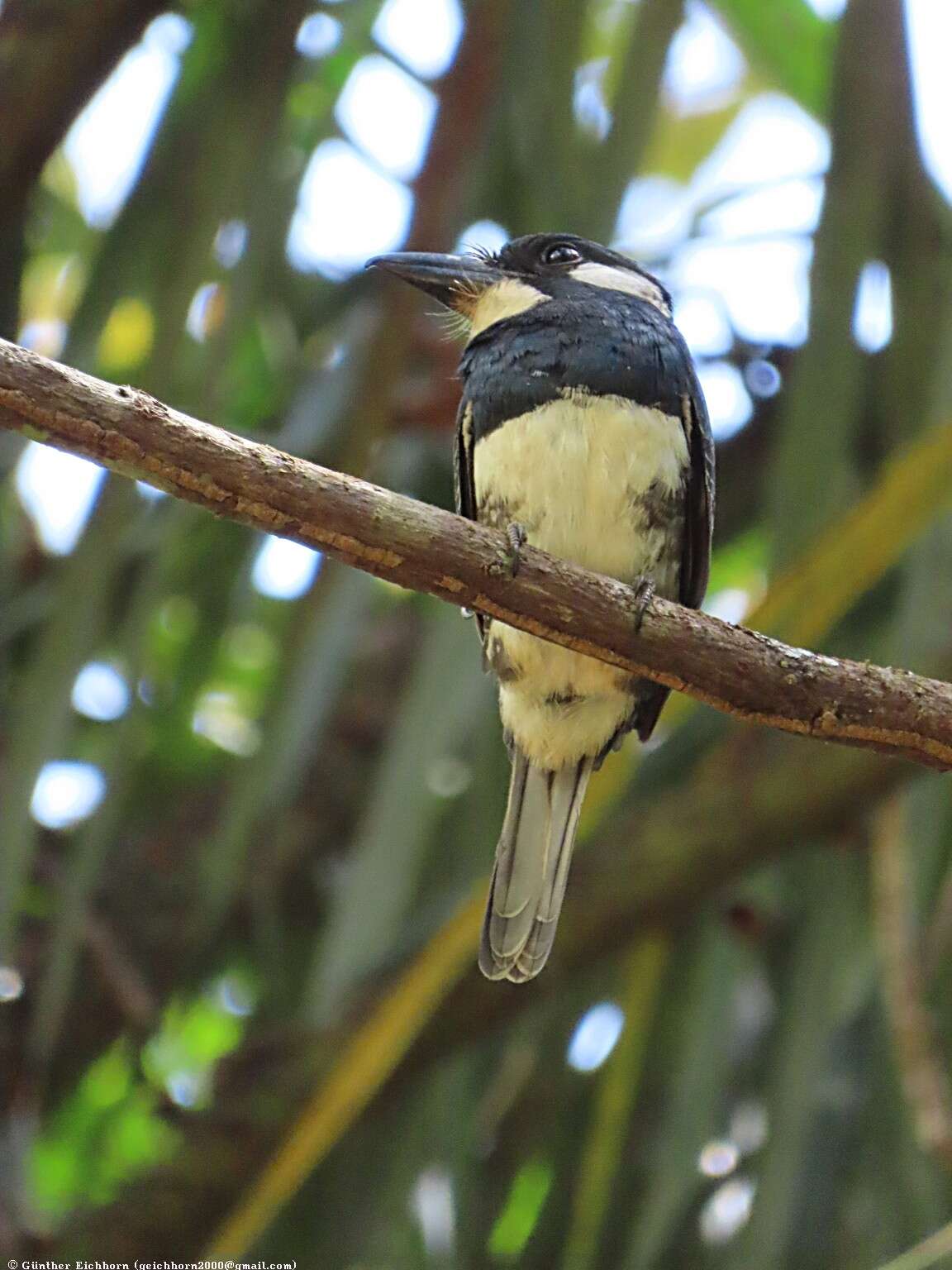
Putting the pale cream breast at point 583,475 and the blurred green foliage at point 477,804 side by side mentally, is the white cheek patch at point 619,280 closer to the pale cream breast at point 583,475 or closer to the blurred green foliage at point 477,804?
the blurred green foliage at point 477,804

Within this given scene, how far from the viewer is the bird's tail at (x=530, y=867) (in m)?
2.44

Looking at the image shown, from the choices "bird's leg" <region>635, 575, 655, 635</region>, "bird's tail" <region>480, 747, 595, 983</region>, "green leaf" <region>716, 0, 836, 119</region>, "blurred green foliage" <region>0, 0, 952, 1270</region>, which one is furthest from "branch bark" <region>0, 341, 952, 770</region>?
"green leaf" <region>716, 0, 836, 119</region>

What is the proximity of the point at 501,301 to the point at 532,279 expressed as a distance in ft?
0.32

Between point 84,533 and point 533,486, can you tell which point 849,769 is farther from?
point 84,533

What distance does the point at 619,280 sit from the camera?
9.98ft

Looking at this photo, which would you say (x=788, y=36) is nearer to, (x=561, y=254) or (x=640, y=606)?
(x=561, y=254)

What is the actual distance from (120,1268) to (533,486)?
1.36 meters

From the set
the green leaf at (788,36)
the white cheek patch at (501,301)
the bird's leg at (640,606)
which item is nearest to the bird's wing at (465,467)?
the white cheek patch at (501,301)

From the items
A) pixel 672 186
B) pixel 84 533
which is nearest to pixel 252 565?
pixel 84 533


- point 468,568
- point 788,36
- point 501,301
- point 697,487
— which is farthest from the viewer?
point 788,36

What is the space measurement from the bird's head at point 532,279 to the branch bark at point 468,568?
3.68 feet

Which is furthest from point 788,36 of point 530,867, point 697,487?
point 530,867

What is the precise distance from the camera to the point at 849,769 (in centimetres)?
277

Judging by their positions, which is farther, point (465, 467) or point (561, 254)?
point (561, 254)
